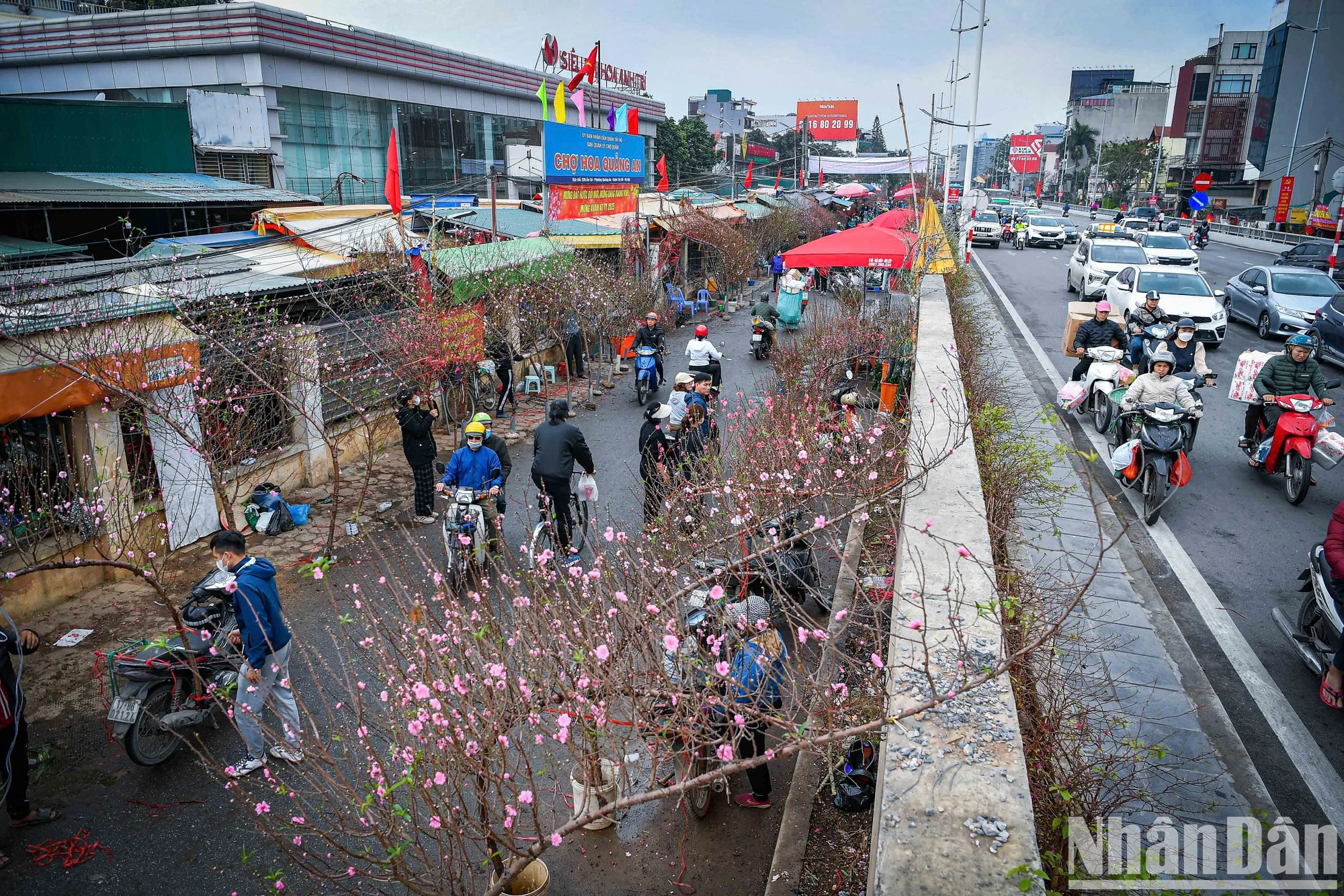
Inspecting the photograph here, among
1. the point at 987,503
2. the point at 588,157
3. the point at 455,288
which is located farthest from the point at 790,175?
the point at 987,503

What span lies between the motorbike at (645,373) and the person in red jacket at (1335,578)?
1093 cm

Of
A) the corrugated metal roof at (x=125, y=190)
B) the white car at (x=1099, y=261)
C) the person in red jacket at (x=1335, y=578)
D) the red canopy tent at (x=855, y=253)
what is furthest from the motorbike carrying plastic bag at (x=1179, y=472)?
the corrugated metal roof at (x=125, y=190)

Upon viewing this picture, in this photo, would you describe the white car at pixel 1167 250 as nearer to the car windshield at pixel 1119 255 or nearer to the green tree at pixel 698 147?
the car windshield at pixel 1119 255

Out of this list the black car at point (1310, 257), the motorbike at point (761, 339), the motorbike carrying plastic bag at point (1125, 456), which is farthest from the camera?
the black car at point (1310, 257)

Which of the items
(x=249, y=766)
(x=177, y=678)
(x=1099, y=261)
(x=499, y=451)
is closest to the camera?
(x=249, y=766)

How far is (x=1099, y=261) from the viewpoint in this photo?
2258 centimetres

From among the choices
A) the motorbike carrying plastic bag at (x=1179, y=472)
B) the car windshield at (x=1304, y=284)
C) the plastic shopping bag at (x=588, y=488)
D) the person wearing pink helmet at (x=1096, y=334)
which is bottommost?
the plastic shopping bag at (x=588, y=488)

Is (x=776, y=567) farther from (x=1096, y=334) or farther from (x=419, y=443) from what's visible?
(x=1096, y=334)

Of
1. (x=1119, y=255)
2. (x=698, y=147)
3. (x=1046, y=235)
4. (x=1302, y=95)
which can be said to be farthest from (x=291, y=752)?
(x=1302, y=95)

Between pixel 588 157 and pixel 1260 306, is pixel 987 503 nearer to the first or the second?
pixel 588 157

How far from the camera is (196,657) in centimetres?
595

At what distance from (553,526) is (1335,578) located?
245 inches

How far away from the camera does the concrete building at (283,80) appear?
24797 mm

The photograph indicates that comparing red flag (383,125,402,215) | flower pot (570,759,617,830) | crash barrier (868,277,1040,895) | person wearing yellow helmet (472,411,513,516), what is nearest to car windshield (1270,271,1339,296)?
crash barrier (868,277,1040,895)
